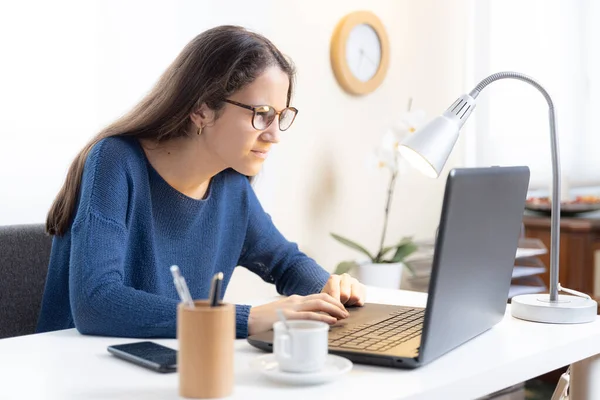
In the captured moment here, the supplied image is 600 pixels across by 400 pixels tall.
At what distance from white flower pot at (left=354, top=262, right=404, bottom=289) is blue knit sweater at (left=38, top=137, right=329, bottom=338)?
114cm

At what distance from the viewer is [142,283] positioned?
1.66 metres

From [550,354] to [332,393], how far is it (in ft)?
1.41

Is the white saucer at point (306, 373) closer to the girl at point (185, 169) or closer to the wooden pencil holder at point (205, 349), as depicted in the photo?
the wooden pencil holder at point (205, 349)

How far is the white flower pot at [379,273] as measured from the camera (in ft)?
9.86

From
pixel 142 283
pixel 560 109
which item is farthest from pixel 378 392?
pixel 560 109

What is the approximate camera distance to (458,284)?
1.12 meters

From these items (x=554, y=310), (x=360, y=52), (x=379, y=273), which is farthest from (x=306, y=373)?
(x=360, y=52)

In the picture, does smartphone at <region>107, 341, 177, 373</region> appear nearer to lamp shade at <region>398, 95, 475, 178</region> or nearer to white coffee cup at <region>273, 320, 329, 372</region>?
white coffee cup at <region>273, 320, 329, 372</region>

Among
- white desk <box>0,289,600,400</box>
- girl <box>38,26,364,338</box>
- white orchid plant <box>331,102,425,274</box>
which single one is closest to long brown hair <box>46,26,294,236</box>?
girl <box>38,26,364,338</box>

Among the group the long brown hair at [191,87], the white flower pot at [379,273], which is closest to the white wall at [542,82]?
the white flower pot at [379,273]

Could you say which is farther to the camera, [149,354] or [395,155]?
[395,155]

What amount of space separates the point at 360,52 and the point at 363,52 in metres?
0.02

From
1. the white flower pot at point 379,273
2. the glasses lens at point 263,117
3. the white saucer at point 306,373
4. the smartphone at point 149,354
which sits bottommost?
the white flower pot at point 379,273

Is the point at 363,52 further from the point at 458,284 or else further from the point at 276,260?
the point at 458,284
